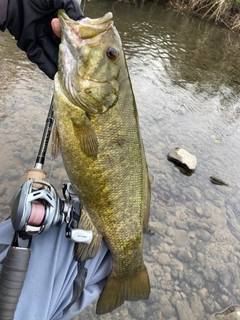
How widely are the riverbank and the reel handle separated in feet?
57.7

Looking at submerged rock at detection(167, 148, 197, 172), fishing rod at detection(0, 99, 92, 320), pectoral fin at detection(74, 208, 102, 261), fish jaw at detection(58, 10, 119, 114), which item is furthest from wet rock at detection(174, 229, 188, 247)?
fish jaw at detection(58, 10, 119, 114)

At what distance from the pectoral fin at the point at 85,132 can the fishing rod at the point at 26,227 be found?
36 cm

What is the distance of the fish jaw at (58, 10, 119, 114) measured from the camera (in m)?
1.64

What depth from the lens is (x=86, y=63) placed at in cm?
170

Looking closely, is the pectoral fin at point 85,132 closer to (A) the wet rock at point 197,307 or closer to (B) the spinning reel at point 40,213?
(B) the spinning reel at point 40,213

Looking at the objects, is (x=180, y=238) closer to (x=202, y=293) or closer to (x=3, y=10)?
(x=202, y=293)

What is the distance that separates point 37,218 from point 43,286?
40cm

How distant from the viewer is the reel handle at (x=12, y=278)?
1.44 m

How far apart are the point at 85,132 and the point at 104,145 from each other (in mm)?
141

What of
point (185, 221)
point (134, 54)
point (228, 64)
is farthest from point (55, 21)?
point (228, 64)

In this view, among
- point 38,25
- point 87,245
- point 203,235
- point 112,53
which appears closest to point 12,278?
point 87,245

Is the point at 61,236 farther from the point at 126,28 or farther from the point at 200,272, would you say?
the point at 126,28

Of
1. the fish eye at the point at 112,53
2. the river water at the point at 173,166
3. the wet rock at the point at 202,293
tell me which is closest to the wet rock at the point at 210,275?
the river water at the point at 173,166

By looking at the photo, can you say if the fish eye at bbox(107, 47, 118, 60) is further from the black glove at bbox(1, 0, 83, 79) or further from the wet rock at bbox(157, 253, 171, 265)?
the wet rock at bbox(157, 253, 171, 265)
